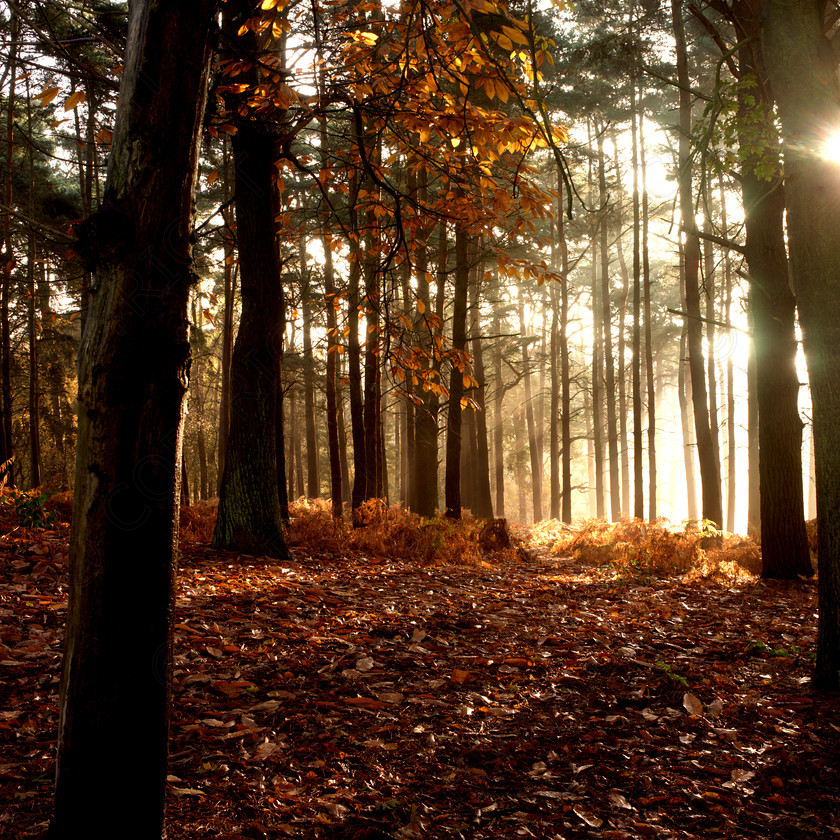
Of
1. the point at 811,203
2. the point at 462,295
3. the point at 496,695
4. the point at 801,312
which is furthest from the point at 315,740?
the point at 462,295

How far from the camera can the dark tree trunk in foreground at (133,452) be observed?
185 centimetres

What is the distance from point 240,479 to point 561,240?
1477 cm

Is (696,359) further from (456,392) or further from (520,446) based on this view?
(520,446)

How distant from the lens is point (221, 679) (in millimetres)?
3607

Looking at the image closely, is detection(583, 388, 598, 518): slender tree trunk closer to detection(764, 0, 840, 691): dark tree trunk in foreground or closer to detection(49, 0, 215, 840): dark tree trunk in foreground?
detection(764, 0, 840, 691): dark tree trunk in foreground

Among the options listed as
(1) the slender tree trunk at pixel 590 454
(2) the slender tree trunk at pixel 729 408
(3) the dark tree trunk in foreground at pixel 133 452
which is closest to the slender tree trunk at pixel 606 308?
(2) the slender tree trunk at pixel 729 408

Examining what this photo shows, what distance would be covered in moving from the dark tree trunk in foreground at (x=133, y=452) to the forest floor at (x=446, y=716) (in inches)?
6.4

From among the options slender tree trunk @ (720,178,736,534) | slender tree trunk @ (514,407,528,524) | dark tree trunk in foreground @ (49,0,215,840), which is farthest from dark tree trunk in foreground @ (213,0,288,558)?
slender tree trunk @ (514,407,528,524)

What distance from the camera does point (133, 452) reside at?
1.92 meters

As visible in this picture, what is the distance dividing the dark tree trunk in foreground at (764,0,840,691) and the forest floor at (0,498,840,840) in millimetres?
928

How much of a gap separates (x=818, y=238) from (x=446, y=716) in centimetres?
423

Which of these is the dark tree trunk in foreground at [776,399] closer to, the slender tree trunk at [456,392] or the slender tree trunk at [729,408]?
the slender tree trunk at [456,392]

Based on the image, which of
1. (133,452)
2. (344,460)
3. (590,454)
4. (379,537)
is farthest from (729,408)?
(133,452)

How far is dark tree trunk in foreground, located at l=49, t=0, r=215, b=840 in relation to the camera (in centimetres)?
185
